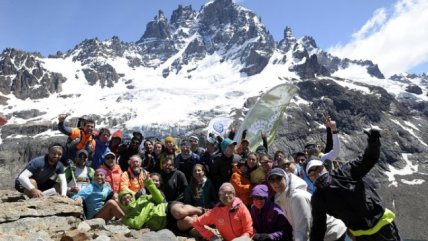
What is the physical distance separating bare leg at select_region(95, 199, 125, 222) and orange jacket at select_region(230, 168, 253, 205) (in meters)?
3.21

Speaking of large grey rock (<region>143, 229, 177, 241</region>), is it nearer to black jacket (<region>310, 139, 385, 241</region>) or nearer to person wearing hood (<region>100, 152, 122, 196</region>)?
black jacket (<region>310, 139, 385, 241</region>)

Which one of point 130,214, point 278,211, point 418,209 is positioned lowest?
point 418,209

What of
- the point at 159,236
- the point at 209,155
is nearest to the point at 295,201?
the point at 159,236

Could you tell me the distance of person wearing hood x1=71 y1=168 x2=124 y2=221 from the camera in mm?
11491

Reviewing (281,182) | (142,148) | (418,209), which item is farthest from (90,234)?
(418,209)

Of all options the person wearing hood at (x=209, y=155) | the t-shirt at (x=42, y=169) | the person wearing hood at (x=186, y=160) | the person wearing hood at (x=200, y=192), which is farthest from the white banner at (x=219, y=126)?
the t-shirt at (x=42, y=169)

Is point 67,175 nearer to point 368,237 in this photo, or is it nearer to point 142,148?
point 142,148

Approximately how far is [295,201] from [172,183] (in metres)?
5.28

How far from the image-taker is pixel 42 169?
11766 millimetres

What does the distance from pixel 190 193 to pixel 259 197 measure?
3.13m

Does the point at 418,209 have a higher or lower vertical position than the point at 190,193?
lower

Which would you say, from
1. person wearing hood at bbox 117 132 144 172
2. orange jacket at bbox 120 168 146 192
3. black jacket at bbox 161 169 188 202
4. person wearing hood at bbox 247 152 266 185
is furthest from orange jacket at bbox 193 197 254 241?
person wearing hood at bbox 117 132 144 172

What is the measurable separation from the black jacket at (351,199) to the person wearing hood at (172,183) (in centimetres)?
608

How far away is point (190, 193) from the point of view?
11742 millimetres
